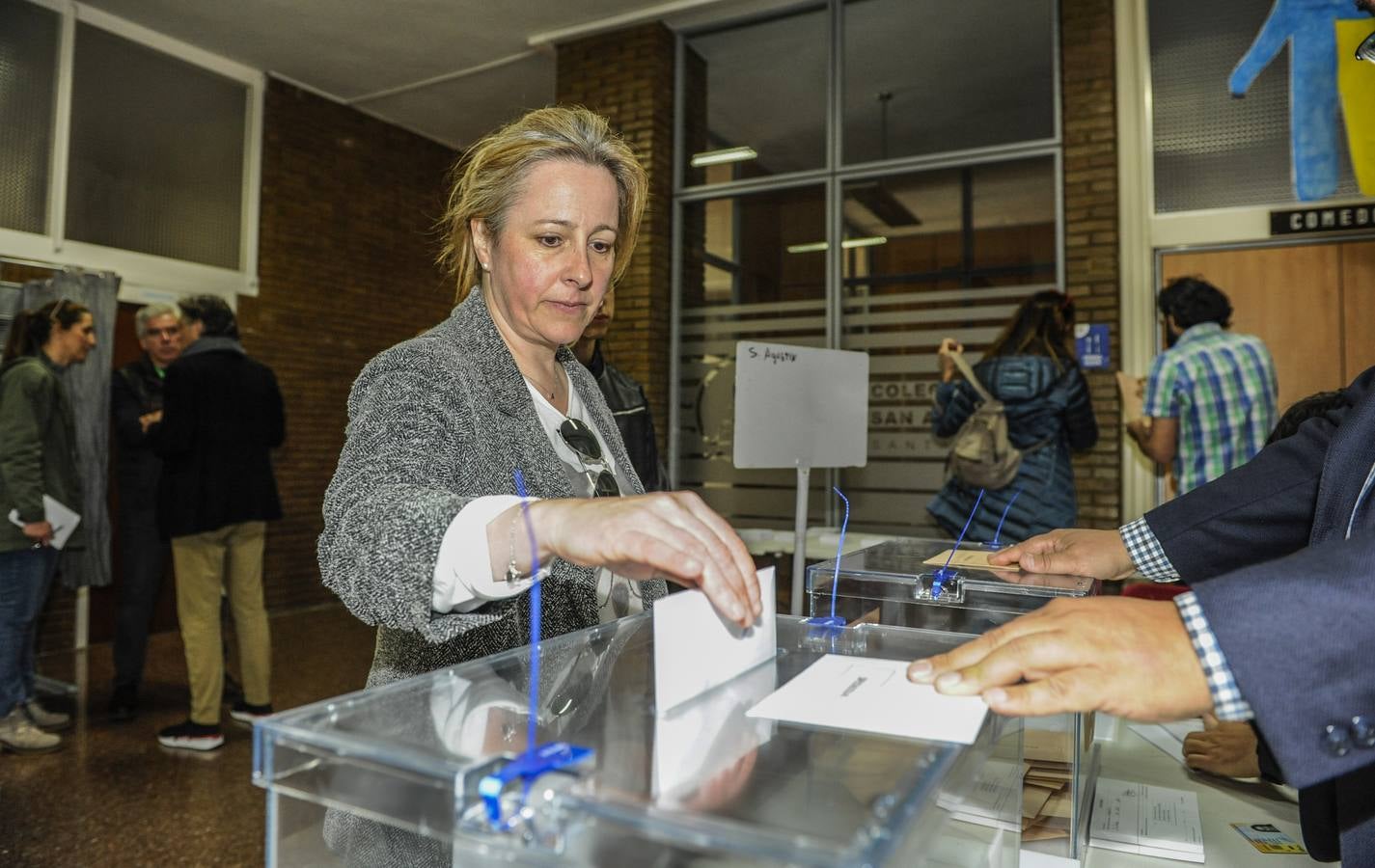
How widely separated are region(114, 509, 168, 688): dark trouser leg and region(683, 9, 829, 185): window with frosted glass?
12.9 feet

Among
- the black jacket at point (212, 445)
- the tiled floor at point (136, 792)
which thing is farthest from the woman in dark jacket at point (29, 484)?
the black jacket at point (212, 445)

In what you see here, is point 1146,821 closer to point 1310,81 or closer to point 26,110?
point 1310,81

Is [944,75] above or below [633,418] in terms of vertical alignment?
above

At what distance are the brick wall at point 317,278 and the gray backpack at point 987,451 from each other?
175 inches

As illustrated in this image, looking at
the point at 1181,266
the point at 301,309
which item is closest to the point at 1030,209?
the point at 1181,266

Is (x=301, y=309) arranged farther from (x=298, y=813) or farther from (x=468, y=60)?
(x=298, y=813)

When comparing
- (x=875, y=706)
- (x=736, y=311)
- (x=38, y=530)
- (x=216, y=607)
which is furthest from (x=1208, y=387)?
(x=38, y=530)

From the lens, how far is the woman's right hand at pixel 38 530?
11.8ft

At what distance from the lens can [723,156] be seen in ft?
20.4

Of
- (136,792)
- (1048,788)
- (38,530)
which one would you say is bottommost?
(136,792)

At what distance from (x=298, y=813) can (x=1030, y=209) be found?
17.5 ft

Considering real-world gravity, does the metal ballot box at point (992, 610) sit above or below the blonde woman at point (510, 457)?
below

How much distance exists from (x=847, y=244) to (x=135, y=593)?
Answer: 4383 mm

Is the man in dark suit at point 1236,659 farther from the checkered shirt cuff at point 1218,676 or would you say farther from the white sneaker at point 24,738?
the white sneaker at point 24,738
